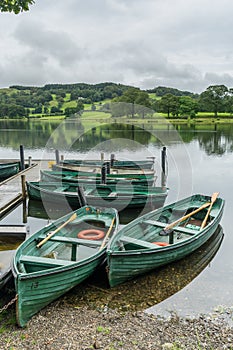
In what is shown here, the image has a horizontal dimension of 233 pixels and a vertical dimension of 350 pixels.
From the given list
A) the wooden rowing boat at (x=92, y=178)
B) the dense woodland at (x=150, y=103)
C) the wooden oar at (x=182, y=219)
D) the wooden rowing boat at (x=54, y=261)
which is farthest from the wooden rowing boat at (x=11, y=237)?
the dense woodland at (x=150, y=103)

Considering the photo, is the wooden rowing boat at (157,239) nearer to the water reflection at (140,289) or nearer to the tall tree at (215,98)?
the water reflection at (140,289)

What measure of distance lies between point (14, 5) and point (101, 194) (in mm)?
10481

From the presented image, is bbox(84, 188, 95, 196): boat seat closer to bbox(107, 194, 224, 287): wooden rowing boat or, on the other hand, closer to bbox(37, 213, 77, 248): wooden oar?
bbox(37, 213, 77, 248): wooden oar

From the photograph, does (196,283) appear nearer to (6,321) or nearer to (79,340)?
(79,340)

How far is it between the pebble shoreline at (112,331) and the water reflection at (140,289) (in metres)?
0.34

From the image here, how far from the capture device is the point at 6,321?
21.0 ft

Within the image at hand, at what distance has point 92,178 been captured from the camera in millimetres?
17109

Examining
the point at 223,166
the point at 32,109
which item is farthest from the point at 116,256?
the point at 32,109

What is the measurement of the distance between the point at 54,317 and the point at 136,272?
2452 millimetres

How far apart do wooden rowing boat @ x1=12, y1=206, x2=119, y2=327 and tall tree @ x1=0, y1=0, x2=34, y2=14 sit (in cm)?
522

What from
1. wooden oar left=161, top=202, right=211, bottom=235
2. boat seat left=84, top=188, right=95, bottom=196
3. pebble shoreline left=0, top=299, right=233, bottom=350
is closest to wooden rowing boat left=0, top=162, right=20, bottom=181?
boat seat left=84, top=188, right=95, bottom=196

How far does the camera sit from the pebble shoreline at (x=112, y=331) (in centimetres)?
573

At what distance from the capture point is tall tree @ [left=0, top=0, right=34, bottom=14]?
557 cm

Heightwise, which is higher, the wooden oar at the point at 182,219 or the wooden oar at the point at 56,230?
the wooden oar at the point at 56,230
